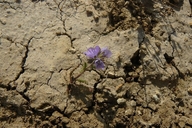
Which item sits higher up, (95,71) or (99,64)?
(99,64)

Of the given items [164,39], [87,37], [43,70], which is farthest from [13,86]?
[164,39]

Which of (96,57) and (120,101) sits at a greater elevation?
(96,57)

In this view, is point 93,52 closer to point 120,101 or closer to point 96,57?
point 96,57

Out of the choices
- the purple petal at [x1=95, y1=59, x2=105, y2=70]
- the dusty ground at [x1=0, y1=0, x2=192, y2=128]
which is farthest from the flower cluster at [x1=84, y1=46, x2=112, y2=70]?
the dusty ground at [x1=0, y1=0, x2=192, y2=128]

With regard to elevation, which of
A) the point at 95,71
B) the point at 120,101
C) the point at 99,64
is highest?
the point at 99,64

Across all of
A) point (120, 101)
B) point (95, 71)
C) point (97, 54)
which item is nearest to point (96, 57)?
point (97, 54)

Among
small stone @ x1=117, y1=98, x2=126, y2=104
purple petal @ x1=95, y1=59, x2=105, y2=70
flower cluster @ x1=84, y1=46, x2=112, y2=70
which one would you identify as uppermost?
flower cluster @ x1=84, y1=46, x2=112, y2=70

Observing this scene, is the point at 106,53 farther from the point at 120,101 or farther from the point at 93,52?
the point at 120,101

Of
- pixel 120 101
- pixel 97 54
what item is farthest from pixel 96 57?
pixel 120 101

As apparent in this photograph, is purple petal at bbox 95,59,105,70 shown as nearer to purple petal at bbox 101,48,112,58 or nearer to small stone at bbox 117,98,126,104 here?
purple petal at bbox 101,48,112,58

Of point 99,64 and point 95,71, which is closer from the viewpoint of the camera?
point 99,64
